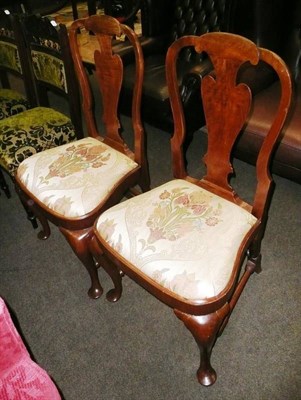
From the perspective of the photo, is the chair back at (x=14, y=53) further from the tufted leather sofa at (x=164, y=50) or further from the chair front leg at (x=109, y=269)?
the chair front leg at (x=109, y=269)

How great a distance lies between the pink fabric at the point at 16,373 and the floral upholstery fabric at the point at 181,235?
39cm

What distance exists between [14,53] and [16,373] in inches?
70.6

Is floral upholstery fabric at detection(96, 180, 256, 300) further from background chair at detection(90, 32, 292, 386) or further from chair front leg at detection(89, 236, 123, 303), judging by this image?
chair front leg at detection(89, 236, 123, 303)

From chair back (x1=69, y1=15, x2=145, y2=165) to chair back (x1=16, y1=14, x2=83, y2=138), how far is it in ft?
0.54

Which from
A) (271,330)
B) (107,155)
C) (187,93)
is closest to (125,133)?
(187,93)

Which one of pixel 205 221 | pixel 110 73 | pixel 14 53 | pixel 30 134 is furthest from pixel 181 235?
pixel 14 53

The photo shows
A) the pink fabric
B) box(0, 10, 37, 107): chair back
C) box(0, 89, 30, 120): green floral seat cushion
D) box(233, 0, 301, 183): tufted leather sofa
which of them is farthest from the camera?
box(0, 89, 30, 120): green floral seat cushion

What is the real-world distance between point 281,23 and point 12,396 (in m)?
2.17

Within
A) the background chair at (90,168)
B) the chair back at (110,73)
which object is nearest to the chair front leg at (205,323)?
the background chair at (90,168)

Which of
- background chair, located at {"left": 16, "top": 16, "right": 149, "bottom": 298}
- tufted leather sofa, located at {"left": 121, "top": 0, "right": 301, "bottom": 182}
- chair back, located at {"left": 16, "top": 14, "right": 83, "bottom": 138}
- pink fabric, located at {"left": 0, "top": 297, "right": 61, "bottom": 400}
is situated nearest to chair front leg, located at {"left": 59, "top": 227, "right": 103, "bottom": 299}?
background chair, located at {"left": 16, "top": 16, "right": 149, "bottom": 298}

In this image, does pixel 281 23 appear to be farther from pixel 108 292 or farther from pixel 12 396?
pixel 12 396

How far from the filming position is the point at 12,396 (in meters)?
0.76

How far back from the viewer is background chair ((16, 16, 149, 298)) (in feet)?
4.14

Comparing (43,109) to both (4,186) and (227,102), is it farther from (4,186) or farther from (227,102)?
(227,102)
